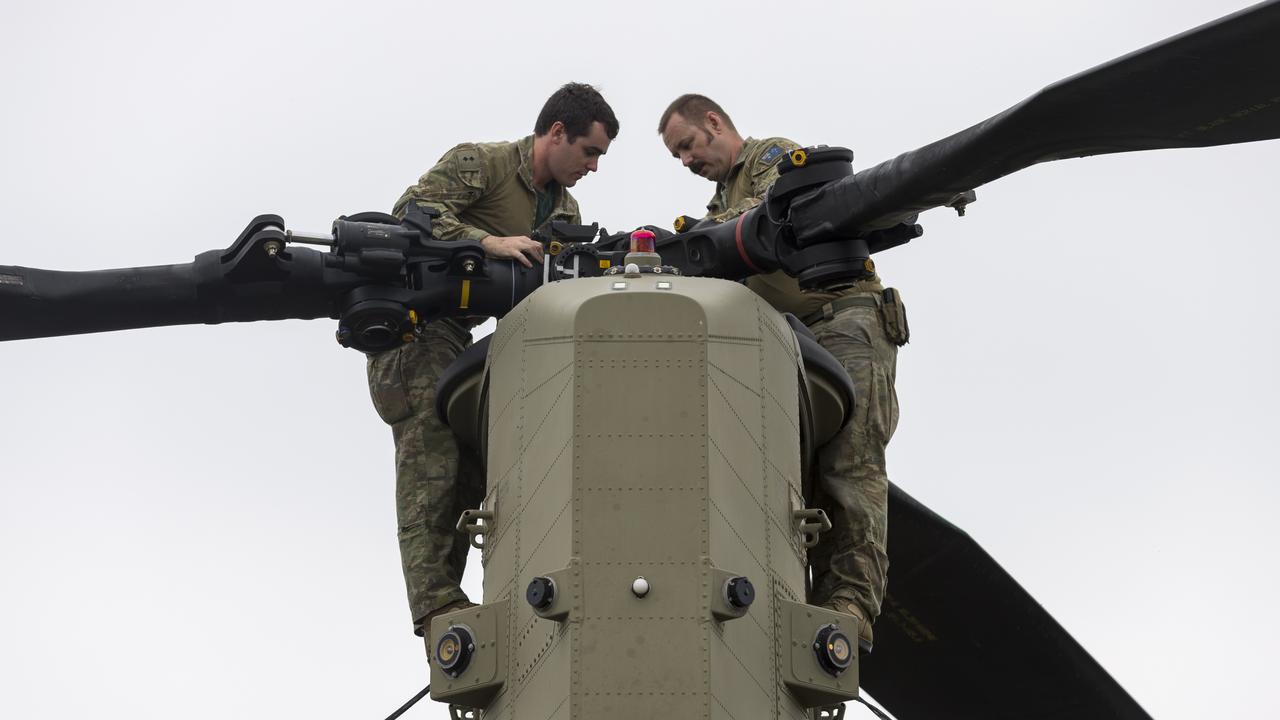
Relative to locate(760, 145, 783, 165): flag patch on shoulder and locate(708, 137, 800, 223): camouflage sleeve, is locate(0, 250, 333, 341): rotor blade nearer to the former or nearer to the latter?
locate(708, 137, 800, 223): camouflage sleeve

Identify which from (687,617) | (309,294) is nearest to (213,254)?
(309,294)

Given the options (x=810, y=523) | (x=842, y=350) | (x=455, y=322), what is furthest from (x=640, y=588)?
(x=455, y=322)

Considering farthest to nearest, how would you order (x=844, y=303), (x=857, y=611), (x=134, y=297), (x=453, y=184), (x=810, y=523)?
(x=453, y=184)
(x=844, y=303)
(x=857, y=611)
(x=134, y=297)
(x=810, y=523)

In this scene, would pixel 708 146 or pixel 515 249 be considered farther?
pixel 708 146

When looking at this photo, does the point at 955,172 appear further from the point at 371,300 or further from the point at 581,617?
the point at 371,300

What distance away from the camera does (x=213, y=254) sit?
11000 mm

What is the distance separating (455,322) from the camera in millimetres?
12641

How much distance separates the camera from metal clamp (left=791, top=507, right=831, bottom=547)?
973 centimetres

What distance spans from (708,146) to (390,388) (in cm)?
281

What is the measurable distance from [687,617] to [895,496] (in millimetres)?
4013

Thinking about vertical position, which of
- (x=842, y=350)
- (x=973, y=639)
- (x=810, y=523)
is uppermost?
(x=842, y=350)

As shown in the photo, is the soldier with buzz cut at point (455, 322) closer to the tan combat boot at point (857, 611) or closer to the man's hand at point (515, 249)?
the man's hand at point (515, 249)

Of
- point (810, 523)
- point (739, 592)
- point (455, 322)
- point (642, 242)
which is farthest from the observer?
point (455, 322)

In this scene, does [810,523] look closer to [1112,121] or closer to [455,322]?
[1112,121]
